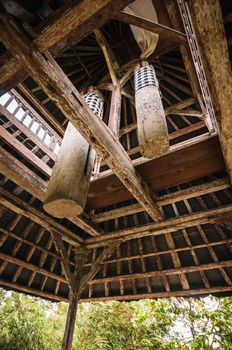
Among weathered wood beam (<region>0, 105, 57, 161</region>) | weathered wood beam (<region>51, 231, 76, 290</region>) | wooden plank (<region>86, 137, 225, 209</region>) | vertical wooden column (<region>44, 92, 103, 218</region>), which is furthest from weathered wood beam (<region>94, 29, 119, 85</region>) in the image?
Answer: weathered wood beam (<region>51, 231, 76, 290</region>)

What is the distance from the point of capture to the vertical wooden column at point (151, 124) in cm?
230

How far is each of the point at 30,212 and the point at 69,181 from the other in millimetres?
2494

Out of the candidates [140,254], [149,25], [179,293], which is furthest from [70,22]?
[179,293]

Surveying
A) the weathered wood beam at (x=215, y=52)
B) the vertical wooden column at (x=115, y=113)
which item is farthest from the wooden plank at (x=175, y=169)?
the weathered wood beam at (x=215, y=52)

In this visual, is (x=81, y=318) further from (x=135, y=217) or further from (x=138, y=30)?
(x=138, y=30)

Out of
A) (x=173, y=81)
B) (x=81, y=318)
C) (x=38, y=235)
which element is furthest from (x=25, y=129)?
(x=81, y=318)

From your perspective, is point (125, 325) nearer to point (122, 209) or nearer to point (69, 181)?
point (122, 209)

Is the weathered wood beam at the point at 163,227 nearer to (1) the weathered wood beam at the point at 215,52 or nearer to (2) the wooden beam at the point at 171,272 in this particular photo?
(2) the wooden beam at the point at 171,272

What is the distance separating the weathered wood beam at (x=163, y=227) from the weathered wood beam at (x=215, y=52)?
2.34 m

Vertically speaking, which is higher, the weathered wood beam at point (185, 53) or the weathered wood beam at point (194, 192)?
the weathered wood beam at point (185, 53)

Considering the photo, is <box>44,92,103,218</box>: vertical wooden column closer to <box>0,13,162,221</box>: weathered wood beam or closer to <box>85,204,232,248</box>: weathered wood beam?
<box>0,13,162,221</box>: weathered wood beam

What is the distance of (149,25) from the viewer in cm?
304

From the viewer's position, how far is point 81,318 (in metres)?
10.5

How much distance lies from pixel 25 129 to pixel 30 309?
9892 millimetres
